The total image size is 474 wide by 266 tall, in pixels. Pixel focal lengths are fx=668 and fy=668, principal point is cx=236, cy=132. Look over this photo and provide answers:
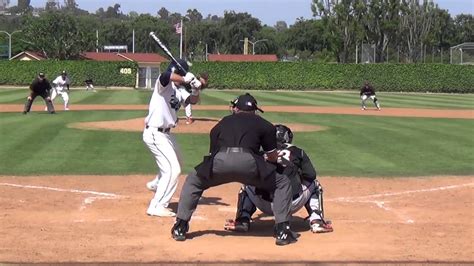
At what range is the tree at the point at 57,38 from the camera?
92812 mm

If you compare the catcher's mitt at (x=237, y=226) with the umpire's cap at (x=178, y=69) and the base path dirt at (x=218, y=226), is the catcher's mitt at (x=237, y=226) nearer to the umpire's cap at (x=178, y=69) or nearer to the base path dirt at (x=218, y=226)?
the base path dirt at (x=218, y=226)

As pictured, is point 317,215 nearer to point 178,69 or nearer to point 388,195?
point 178,69

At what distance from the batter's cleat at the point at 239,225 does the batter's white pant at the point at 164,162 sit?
1.14 metres

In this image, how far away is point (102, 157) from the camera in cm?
1460

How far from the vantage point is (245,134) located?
7180 millimetres

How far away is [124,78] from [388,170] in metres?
47.1

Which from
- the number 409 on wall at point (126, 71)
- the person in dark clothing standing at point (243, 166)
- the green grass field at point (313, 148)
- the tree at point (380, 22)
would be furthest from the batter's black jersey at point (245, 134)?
the tree at point (380, 22)

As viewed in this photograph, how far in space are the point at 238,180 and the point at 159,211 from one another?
188cm

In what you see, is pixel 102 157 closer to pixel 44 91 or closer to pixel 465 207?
pixel 465 207

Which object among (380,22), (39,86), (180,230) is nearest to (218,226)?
(180,230)

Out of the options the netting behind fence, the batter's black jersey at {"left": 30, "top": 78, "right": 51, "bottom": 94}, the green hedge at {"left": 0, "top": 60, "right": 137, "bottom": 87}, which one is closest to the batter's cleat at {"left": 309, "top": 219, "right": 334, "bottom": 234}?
the batter's black jersey at {"left": 30, "top": 78, "right": 51, "bottom": 94}

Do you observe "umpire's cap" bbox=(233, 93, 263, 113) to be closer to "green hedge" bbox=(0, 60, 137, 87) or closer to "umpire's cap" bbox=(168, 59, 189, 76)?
"umpire's cap" bbox=(168, 59, 189, 76)

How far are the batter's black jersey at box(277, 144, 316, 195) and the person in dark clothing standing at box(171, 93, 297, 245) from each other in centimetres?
14

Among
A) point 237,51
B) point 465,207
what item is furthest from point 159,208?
point 237,51
